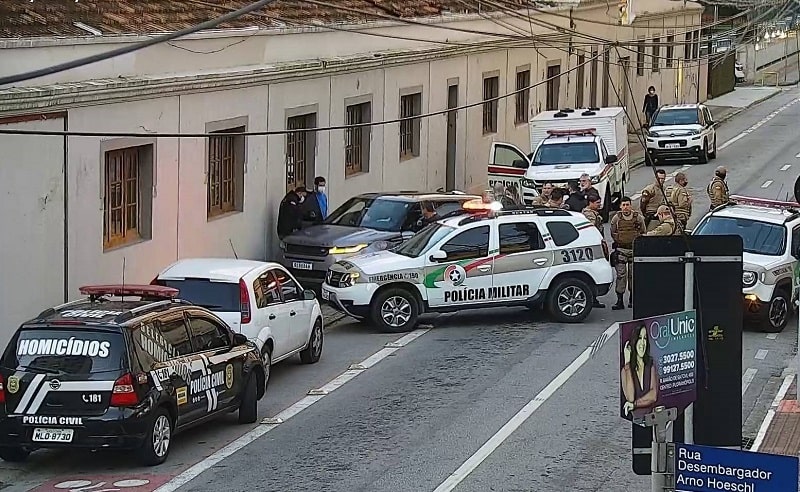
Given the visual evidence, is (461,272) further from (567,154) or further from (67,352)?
(567,154)

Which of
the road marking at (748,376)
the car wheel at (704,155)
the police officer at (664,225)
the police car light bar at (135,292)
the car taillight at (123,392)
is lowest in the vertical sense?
the road marking at (748,376)

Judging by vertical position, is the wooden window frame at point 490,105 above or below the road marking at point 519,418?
above

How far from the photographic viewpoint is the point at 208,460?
1400 cm

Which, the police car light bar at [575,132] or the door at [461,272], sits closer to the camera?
the door at [461,272]

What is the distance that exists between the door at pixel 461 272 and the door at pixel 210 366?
6.01 metres

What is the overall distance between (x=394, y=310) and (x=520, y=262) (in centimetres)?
201

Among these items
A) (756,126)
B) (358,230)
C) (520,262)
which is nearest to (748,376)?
(520,262)

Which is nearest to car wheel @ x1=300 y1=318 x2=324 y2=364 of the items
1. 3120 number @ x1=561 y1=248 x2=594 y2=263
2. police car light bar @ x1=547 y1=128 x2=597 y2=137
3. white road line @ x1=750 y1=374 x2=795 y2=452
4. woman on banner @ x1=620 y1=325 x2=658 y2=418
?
3120 number @ x1=561 y1=248 x2=594 y2=263

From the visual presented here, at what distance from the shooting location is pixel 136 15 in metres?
23.1

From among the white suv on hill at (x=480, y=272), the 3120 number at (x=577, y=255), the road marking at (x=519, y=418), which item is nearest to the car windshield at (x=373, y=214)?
the white suv on hill at (x=480, y=272)

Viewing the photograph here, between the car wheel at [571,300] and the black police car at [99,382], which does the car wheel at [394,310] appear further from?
the black police car at [99,382]

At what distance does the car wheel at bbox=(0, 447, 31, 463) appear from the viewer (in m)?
13.7

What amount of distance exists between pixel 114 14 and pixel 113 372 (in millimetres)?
10807

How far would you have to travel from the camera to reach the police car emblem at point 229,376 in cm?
1481
